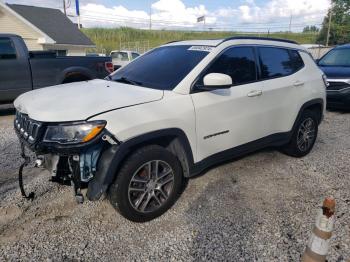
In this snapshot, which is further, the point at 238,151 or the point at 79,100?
the point at 238,151

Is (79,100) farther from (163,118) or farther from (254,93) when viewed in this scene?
(254,93)

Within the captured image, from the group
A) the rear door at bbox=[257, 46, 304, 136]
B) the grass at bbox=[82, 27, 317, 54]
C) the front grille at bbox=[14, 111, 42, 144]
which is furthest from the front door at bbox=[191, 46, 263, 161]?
the grass at bbox=[82, 27, 317, 54]

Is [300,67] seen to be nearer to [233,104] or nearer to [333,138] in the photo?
[233,104]

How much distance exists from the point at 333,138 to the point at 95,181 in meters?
5.13

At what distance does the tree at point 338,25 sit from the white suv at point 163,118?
51147 mm

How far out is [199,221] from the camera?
3297mm

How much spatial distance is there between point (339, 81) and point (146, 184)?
7.13 m

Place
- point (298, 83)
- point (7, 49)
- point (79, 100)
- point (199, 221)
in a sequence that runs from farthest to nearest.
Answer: point (7, 49) → point (298, 83) → point (199, 221) → point (79, 100)

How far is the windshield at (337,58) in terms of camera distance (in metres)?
9.23

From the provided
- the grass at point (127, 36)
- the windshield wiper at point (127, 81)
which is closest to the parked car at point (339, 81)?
the windshield wiper at point (127, 81)

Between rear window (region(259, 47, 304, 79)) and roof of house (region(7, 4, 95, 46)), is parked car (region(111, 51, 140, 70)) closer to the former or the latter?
roof of house (region(7, 4, 95, 46))

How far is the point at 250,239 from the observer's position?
3016mm

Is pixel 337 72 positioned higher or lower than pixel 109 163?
higher

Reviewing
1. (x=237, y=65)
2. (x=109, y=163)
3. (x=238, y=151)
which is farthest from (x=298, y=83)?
(x=109, y=163)
